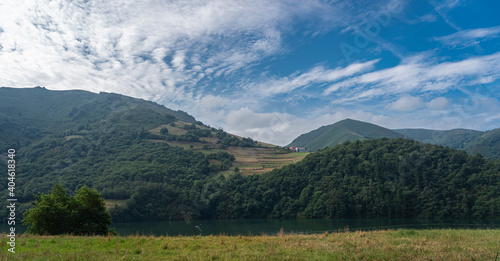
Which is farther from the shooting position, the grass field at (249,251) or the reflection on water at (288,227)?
the reflection on water at (288,227)

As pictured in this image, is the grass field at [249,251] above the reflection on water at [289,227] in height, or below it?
above

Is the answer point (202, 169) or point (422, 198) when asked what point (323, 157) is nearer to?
point (422, 198)

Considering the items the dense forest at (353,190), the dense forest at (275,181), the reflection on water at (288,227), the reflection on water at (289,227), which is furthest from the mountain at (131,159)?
the reflection on water at (289,227)

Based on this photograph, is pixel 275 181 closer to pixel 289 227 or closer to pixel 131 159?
pixel 289 227

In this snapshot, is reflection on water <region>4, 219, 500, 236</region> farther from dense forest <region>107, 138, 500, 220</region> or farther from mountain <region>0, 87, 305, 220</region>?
mountain <region>0, 87, 305, 220</region>

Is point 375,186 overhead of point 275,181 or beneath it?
beneath

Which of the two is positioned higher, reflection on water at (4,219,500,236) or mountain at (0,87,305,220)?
mountain at (0,87,305,220)

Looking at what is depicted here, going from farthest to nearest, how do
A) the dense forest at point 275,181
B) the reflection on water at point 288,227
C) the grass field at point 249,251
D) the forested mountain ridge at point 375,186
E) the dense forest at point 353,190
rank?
the dense forest at point 275,181 → the dense forest at point 353,190 → the forested mountain ridge at point 375,186 → the reflection on water at point 288,227 → the grass field at point 249,251

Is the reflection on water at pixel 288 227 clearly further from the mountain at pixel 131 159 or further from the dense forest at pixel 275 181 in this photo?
the mountain at pixel 131 159

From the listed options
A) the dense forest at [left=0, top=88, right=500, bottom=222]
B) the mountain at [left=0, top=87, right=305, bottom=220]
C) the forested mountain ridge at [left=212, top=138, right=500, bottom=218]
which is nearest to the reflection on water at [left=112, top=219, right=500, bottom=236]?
the forested mountain ridge at [left=212, top=138, right=500, bottom=218]

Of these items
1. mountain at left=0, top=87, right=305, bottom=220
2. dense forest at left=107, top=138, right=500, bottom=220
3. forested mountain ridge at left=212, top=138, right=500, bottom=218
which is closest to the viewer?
forested mountain ridge at left=212, top=138, right=500, bottom=218

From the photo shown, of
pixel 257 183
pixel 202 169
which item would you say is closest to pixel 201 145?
pixel 202 169

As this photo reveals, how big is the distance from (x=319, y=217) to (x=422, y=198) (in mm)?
29121

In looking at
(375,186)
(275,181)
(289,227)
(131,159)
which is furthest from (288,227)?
(131,159)
